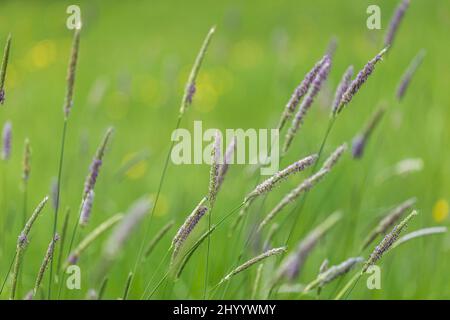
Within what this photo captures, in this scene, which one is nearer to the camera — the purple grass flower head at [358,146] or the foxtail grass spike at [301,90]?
the foxtail grass spike at [301,90]

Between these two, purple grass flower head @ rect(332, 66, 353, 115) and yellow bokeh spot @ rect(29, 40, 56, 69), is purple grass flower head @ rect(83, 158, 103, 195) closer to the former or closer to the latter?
purple grass flower head @ rect(332, 66, 353, 115)

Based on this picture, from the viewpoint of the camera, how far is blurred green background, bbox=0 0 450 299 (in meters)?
2.12

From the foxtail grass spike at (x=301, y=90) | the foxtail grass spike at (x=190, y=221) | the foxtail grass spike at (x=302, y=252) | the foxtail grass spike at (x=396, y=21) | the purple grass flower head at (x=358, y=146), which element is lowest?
the foxtail grass spike at (x=302, y=252)

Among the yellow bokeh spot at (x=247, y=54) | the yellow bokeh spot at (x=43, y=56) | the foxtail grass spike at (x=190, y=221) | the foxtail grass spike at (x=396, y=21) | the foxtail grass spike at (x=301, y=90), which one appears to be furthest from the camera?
the yellow bokeh spot at (x=43, y=56)

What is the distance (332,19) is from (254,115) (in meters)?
4.58

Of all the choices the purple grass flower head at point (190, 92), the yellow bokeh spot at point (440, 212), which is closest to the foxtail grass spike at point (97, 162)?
the purple grass flower head at point (190, 92)

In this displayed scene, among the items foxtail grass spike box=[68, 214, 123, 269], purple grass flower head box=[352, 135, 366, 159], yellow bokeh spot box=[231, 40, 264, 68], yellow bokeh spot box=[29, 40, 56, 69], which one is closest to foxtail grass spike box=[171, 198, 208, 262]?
foxtail grass spike box=[68, 214, 123, 269]

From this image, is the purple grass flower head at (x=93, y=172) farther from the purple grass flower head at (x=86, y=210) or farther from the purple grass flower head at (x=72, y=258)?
the purple grass flower head at (x=72, y=258)

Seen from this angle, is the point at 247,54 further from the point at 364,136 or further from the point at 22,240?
the point at 22,240

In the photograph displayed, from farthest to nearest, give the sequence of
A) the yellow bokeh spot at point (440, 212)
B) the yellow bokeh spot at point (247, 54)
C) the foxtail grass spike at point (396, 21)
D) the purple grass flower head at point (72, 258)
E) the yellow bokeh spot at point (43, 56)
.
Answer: the yellow bokeh spot at point (43, 56) < the yellow bokeh spot at point (247, 54) < the yellow bokeh spot at point (440, 212) < the foxtail grass spike at point (396, 21) < the purple grass flower head at point (72, 258)

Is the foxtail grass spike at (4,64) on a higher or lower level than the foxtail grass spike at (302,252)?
higher

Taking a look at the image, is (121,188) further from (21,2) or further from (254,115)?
(21,2)

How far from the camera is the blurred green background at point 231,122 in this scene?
212 cm

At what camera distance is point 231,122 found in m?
4.74
